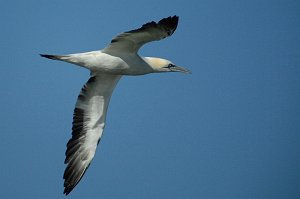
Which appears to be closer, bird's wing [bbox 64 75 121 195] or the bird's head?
the bird's head

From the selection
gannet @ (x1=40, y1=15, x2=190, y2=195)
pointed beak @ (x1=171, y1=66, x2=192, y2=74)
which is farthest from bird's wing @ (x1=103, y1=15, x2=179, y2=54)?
pointed beak @ (x1=171, y1=66, x2=192, y2=74)

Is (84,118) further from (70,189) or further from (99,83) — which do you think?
(70,189)

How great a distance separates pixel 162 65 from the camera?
16.1m

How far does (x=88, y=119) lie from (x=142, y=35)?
151 inches

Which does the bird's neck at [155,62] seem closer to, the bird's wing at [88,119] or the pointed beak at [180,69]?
the pointed beak at [180,69]

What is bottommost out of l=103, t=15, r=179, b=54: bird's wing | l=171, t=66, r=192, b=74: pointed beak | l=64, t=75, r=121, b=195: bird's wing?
l=64, t=75, r=121, b=195: bird's wing

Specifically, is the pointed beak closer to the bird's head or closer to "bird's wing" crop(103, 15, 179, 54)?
the bird's head

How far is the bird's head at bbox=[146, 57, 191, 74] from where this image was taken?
52.2 ft

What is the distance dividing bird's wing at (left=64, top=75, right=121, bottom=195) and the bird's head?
1.49 meters

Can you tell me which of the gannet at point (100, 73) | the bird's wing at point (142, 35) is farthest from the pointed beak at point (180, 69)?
the bird's wing at point (142, 35)

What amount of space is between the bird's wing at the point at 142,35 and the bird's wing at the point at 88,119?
71.6 inches

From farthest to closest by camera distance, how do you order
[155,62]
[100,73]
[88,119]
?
[88,119] → [100,73] → [155,62]

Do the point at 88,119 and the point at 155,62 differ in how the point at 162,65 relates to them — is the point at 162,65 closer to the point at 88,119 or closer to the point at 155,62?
the point at 155,62

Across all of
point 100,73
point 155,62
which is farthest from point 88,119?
point 155,62
